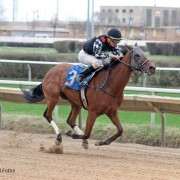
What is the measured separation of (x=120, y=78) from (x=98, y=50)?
58 centimetres

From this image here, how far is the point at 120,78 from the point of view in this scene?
29.3 feet

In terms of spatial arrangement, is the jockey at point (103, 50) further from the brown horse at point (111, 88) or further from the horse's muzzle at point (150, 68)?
the horse's muzzle at point (150, 68)

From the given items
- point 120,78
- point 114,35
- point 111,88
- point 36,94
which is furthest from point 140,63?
point 36,94

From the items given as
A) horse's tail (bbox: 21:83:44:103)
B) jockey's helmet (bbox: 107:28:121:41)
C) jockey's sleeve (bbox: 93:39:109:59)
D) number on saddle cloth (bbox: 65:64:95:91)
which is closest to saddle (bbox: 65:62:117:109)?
number on saddle cloth (bbox: 65:64:95:91)

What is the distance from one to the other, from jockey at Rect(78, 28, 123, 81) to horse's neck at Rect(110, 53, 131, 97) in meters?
0.18

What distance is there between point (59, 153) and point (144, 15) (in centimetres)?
2939

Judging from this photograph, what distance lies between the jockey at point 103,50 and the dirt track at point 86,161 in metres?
1.23

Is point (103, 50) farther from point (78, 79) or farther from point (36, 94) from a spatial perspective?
point (36, 94)

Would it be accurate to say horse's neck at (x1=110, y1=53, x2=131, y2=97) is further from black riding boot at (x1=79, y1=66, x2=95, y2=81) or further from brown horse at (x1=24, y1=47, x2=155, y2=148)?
black riding boot at (x1=79, y1=66, x2=95, y2=81)

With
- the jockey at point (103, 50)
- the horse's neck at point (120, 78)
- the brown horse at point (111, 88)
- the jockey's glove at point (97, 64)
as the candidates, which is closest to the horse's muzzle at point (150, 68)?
the brown horse at point (111, 88)

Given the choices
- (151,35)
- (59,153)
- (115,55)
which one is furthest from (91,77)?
(151,35)

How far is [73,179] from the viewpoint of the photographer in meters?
6.70

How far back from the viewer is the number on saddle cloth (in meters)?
Answer: 9.35

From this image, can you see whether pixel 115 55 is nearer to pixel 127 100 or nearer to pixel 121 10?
pixel 127 100
